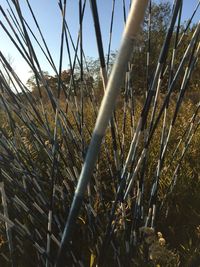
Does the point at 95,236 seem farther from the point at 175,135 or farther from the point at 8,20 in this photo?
the point at 175,135

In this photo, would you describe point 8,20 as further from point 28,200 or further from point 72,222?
point 72,222

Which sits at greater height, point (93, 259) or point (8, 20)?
point (8, 20)

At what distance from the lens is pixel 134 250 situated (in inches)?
35.6

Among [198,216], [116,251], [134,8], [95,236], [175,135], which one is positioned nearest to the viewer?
[134,8]

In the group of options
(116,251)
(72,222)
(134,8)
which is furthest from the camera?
(116,251)

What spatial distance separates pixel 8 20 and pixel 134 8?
68 centimetres

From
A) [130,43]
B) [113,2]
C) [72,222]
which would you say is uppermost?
[113,2]

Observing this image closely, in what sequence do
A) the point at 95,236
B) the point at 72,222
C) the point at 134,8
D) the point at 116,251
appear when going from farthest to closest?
1. the point at 95,236
2. the point at 116,251
3. the point at 72,222
4. the point at 134,8

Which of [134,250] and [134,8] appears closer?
[134,8]

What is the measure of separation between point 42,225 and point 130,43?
0.70 m

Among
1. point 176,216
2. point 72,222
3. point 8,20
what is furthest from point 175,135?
point 72,222

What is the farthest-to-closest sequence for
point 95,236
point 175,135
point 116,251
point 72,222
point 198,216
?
point 175,135 → point 198,216 → point 95,236 → point 116,251 → point 72,222

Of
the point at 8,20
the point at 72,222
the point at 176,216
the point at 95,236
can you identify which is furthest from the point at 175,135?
the point at 72,222

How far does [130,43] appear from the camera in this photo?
240mm
